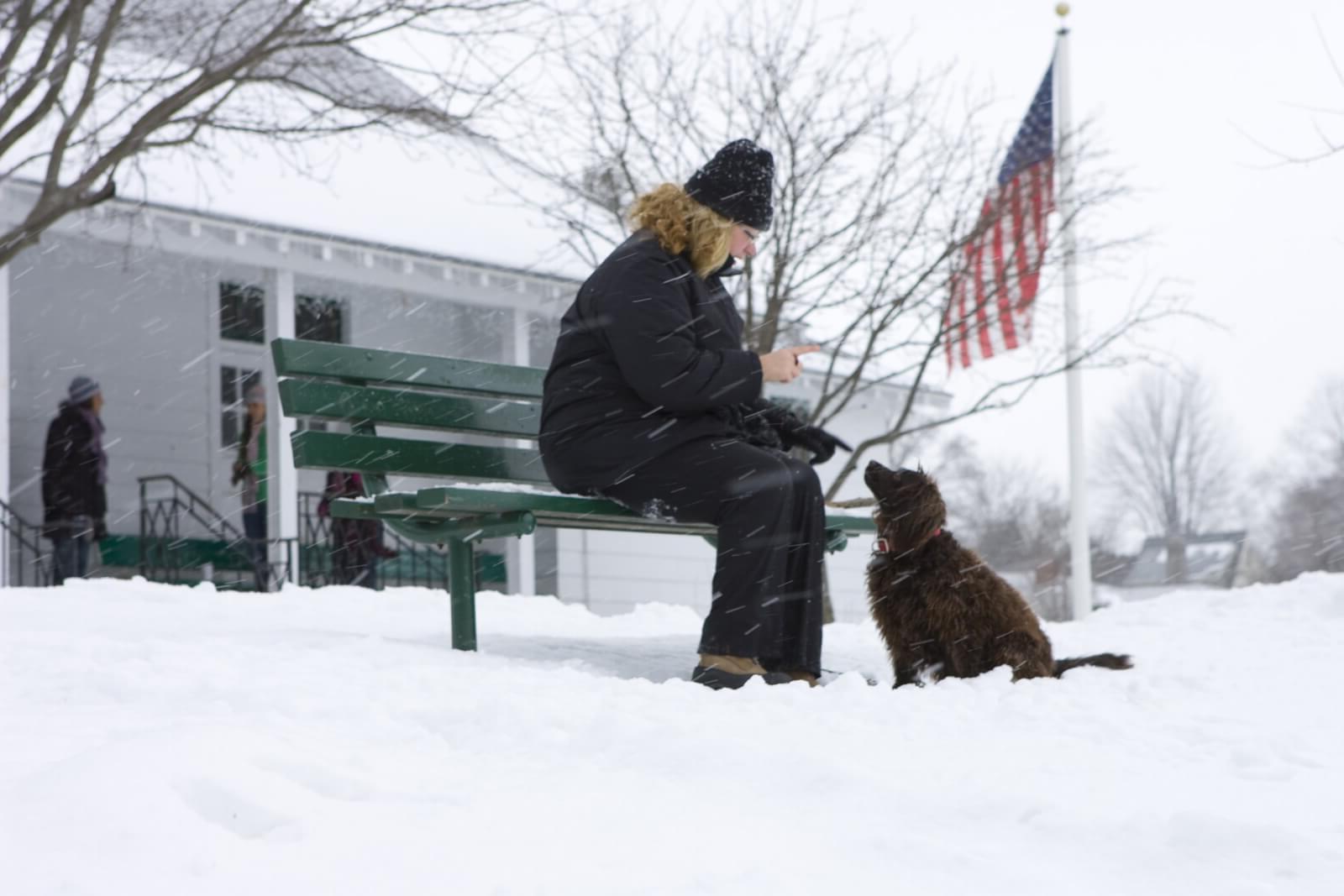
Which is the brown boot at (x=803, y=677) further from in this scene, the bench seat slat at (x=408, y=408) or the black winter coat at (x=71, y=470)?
the black winter coat at (x=71, y=470)

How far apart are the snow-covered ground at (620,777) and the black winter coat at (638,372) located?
726 millimetres

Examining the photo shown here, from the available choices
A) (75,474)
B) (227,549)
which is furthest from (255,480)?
(75,474)

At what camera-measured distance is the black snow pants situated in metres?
4.18

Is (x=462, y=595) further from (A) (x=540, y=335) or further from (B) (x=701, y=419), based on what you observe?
(A) (x=540, y=335)

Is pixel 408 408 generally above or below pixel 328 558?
above

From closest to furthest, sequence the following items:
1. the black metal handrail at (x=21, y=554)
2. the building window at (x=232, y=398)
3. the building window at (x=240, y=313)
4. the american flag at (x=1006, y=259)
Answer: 1. the american flag at (x=1006, y=259)
2. the black metal handrail at (x=21, y=554)
3. the building window at (x=232, y=398)
4. the building window at (x=240, y=313)

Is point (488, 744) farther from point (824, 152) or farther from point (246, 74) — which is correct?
point (824, 152)

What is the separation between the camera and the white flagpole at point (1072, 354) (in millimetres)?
10156

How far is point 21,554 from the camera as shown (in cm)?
1013

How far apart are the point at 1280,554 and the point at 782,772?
5043 centimetres

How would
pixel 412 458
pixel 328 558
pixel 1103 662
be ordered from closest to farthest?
pixel 1103 662, pixel 412 458, pixel 328 558

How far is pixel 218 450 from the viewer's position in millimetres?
13383

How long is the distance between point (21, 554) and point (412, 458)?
6544mm

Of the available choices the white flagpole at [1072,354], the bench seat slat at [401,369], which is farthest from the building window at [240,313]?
the bench seat slat at [401,369]
